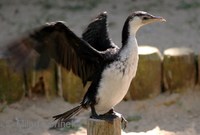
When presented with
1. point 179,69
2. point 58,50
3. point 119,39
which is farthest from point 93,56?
point 119,39

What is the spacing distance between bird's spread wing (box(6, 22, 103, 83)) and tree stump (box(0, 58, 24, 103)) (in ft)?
4.83

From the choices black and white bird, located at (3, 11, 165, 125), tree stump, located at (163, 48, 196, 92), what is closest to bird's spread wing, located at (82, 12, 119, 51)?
black and white bird, located at (3, 11, 165, 125)

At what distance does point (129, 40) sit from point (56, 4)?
4113 mm

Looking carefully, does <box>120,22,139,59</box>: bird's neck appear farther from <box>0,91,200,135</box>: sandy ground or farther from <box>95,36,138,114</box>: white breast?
<box>0,91,200,135</box>: sandy ground

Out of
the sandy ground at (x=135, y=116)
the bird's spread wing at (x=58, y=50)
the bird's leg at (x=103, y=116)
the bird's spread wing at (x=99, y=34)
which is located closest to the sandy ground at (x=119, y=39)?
the sandy ground at (x=135, y=116)

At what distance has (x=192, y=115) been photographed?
5.27 metres

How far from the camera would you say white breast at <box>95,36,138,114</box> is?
376cm

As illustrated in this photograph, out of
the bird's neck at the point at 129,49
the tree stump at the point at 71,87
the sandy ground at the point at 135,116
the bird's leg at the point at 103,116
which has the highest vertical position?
the bird's neck at the point at 129,49

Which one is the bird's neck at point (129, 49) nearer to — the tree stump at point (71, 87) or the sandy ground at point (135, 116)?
the sandy ground at point (135, 116)

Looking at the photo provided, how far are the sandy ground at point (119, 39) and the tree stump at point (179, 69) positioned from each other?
0.09m

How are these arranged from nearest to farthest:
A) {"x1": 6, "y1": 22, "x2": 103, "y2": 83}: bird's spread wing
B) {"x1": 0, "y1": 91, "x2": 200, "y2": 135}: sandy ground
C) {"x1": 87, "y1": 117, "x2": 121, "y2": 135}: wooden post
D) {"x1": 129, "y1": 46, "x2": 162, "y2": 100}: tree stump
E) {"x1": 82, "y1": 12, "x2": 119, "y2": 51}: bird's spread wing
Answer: {"x1": 6, "y1": 22, "x2": 103, "y2": 83}: bird's spread wing, {"x1": 87, "y1": 117, "x2": 121, "y2": 135}: wooden post, {"x1": 82, "y1": 12, "x2": 119, "y2": 51}: bird's spread wing, {"x1": 0, "y1": 91, "x2": 200, "y2": 135}: sandy ground, {"x1": 129, "y1": 46, "x2": 162, "y2": 100}: tree stump

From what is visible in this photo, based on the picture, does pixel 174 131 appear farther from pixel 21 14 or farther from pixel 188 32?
pixel 21 14

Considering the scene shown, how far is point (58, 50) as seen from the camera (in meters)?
3.84

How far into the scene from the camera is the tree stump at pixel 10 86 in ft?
17.4
